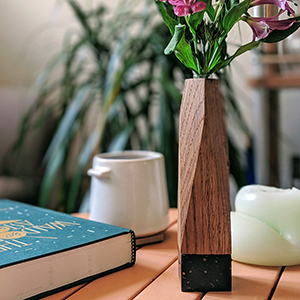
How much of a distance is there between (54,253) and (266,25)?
1.02 ft

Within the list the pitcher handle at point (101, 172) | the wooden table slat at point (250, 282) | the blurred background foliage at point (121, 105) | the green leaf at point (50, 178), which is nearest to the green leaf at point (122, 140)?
the blurred background foliage at point (121, 105)

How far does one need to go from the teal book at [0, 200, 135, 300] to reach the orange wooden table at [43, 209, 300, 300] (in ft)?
0.04

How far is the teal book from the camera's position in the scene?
37 centimetres

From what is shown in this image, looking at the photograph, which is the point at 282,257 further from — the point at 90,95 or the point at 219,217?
the point at 90,95

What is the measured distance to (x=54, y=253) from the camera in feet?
1.29

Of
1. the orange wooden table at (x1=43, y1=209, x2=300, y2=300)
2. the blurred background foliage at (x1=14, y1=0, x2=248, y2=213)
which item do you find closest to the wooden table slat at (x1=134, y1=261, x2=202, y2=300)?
the orange wooden table at (x1=43, y1=209, x2=300, y2=300)

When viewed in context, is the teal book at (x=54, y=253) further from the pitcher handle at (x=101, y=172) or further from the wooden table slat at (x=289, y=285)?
the wooden table slat at (x=289, y=285)

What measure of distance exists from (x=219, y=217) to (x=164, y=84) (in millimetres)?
787

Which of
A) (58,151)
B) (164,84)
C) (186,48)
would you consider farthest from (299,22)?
(58,151)

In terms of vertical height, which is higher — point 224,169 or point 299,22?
point 299,22

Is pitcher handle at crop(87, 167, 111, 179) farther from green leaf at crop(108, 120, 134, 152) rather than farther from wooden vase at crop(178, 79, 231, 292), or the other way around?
green leaf at crop(108, 120, 134, 152)

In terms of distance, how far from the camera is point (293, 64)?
6.78 feet

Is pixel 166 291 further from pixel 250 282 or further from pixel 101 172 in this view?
pixel 101 172

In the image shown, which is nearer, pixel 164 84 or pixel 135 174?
pixel 135 174
